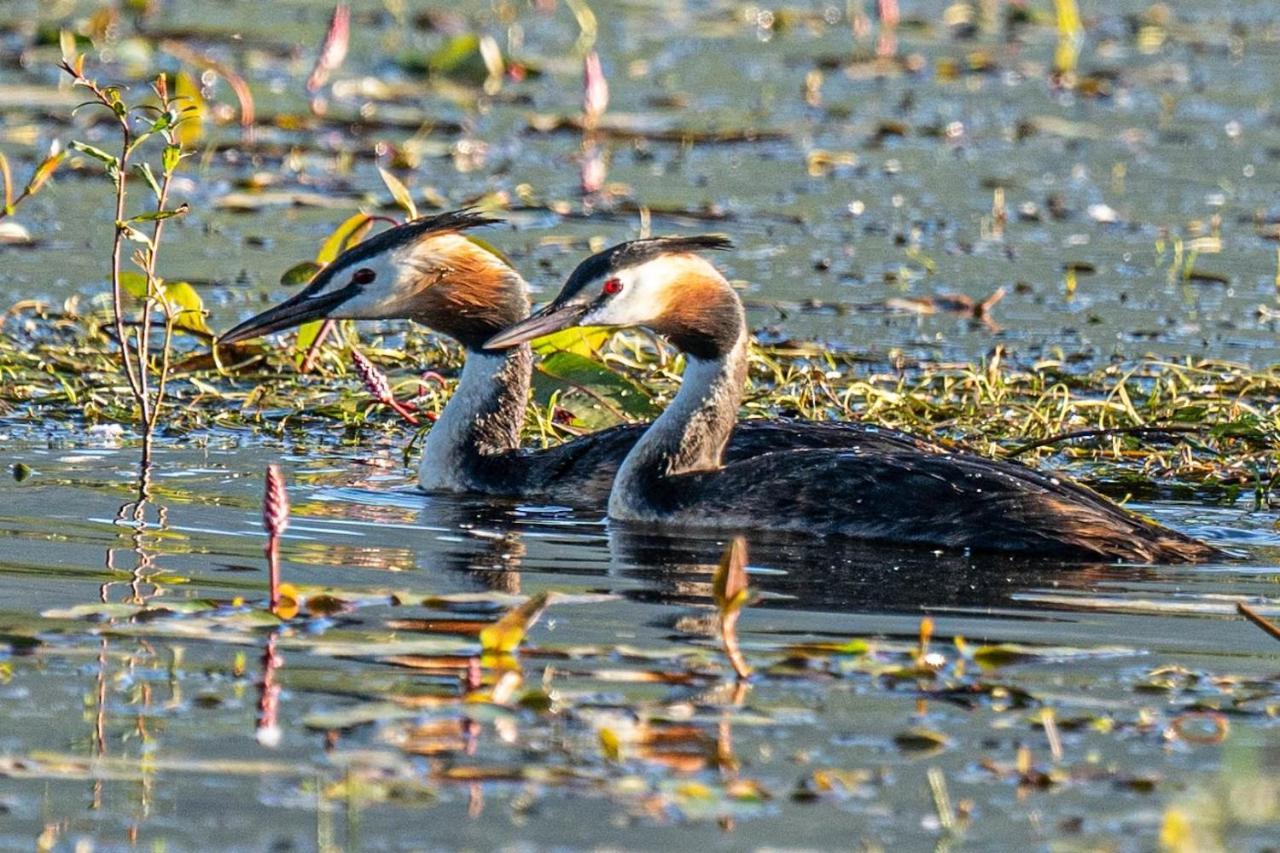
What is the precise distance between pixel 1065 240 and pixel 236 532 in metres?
7.18

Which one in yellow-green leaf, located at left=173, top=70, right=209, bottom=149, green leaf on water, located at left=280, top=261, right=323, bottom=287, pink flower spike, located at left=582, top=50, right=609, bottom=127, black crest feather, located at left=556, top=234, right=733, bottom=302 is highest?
pink flower spike, located at left=582, top=50, right=609, bottom=127

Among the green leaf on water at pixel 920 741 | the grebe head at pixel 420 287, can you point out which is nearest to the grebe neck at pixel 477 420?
the grebe head at pixel 420 287

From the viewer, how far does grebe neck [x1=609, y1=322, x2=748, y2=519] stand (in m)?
8.35

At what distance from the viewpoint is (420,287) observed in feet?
29.8

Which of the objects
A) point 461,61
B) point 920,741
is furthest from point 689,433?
point 461,61

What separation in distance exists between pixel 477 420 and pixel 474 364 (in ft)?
0.84

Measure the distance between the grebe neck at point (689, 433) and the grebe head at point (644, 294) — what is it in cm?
14

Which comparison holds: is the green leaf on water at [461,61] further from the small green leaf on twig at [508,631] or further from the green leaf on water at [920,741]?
the green leaf on water at [920,741]

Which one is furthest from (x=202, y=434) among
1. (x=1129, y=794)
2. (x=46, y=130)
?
(x=46, y=130)

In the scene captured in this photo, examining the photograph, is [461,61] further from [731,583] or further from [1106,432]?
[731,583]

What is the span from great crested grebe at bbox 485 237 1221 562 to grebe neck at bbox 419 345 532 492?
608 millimetres

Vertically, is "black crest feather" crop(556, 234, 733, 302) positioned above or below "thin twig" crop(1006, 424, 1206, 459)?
above

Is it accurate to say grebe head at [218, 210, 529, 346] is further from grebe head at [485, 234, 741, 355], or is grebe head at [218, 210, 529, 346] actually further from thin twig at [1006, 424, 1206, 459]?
thin twig at [1006, 424, 1206, 459]

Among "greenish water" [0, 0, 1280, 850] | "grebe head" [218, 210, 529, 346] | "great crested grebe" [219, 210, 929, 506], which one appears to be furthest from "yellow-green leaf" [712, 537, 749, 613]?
"grebe head" [218, 210, 529, 346]
